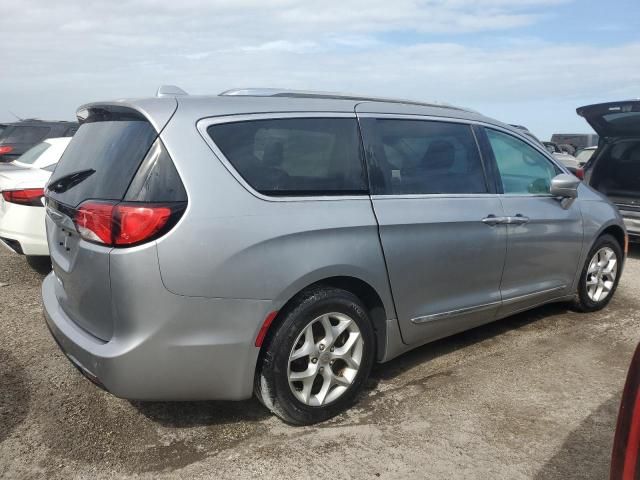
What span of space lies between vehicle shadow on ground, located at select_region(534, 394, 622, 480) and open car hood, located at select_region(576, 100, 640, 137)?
14.5ft

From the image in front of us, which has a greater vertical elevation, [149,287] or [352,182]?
[352,182]

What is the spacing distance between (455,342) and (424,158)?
1.55m

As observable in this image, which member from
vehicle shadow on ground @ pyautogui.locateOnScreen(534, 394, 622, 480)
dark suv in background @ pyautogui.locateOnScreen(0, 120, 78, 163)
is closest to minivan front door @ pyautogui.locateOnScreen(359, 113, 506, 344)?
vehicle shadow on ground @ pyautogui.locateOnScreen(534, 394, 622, 480)

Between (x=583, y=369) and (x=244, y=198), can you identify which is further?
(x=583, y=369)

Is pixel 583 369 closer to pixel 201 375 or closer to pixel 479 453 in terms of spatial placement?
pixel 479 453

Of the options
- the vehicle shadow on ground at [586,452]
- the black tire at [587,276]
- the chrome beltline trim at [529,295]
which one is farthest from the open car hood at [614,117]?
the vehicle shadow on ground at [586,452]

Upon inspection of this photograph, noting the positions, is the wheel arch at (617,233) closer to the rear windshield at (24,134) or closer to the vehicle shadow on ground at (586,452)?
the vehicle shadow on ground at (586,452)

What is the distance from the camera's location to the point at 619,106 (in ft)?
21.8

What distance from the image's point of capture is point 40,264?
625 cm

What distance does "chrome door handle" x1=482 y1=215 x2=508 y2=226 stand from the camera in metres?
3.80

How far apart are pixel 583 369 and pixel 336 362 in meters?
1.86

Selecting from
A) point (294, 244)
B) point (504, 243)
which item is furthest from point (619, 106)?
point (294, 244)

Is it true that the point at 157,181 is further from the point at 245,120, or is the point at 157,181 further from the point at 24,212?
the point at 24,212

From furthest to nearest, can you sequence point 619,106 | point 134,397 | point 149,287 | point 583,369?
point 619,106
point 583,369
point 134,397
point 149,287
